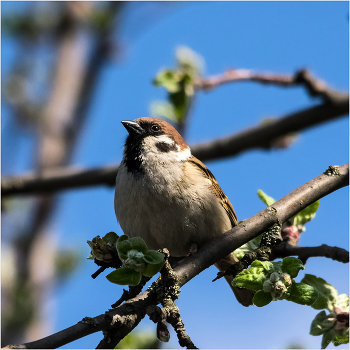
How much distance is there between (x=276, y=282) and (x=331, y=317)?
1.71ft

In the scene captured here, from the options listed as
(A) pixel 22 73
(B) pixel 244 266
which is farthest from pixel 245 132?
(A) pixel 22 73

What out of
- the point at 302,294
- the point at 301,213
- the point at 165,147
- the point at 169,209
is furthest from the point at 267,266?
the point at 165,147

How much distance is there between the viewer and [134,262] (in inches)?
74.9

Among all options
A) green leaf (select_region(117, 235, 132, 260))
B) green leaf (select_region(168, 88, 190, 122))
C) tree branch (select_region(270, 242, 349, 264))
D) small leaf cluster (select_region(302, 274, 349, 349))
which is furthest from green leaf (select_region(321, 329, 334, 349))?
green leaf (select_region(168, 88, 190, 122))

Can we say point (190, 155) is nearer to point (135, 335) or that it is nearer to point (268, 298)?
point (135, 335)

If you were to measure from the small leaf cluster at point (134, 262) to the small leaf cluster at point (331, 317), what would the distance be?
2.98 feet

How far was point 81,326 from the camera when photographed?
1766 mm

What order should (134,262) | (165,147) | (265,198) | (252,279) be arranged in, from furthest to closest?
(165,147)
(265,198)
(252,279)
(134,262)

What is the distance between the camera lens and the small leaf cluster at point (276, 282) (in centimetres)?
201

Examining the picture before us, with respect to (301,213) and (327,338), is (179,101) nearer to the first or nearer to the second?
(301,213)

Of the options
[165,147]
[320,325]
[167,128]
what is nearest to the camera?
[320,325]

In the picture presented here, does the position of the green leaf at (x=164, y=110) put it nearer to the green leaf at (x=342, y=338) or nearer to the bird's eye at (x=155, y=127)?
the bird's eye at (x=155, y=127)

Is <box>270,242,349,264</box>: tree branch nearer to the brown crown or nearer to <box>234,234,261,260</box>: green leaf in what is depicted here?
<box>234,234,261,260</box>: green leaf

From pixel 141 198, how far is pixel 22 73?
704 centimetres
